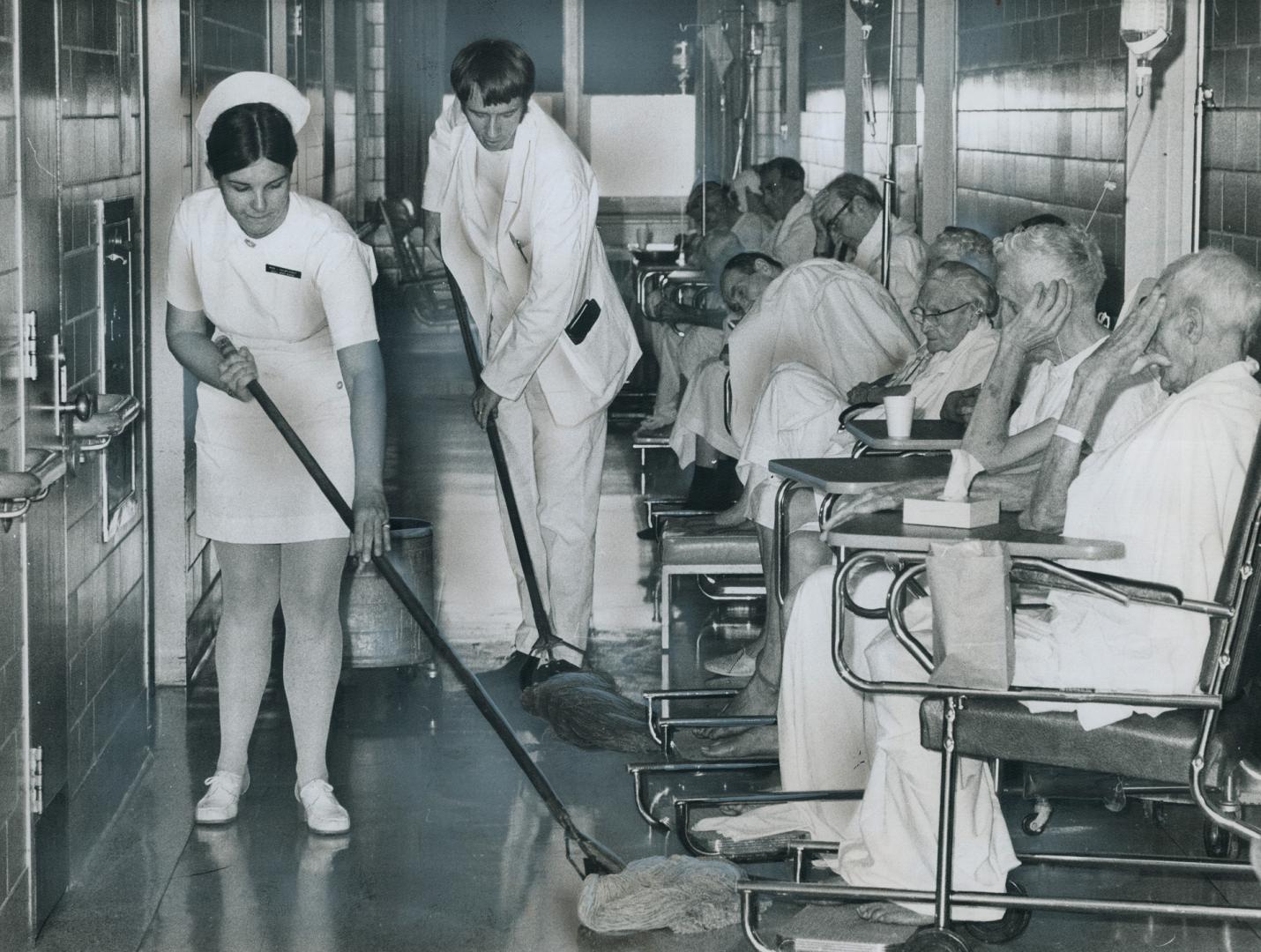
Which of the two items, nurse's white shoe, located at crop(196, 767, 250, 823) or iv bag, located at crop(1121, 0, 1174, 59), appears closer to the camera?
nurse's white shoe, located at crop(196, 767, 250, 823)

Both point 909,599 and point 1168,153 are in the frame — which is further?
point 1168,153

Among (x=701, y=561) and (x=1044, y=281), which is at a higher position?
(x=1044, y=281)

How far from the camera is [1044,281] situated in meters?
3.55

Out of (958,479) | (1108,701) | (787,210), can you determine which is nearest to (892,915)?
(1108,701)

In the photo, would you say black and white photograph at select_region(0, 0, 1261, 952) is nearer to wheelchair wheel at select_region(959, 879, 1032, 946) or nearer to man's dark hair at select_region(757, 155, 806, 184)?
wheelchair wheel at select_region(959, 879, 1032, 946)

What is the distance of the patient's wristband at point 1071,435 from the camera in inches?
115

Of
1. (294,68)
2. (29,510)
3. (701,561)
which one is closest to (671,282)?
(294,68)

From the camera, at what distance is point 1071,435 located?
2.93 meters

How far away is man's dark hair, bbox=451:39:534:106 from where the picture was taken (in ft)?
14.1

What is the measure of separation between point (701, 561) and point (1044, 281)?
1.63 metres

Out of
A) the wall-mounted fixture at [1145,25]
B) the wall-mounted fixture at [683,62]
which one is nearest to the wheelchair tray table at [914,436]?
the wall-mounted fixture at [1145,25]

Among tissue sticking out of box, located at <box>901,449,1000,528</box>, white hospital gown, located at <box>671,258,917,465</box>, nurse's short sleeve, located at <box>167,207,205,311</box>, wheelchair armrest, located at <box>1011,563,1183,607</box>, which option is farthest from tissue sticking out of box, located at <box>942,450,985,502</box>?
white hospital gown, located at <box>671,258,917,465</box>

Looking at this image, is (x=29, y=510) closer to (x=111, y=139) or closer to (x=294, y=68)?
(x=111, y=139)

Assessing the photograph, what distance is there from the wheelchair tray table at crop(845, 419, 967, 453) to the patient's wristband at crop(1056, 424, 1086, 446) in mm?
795
